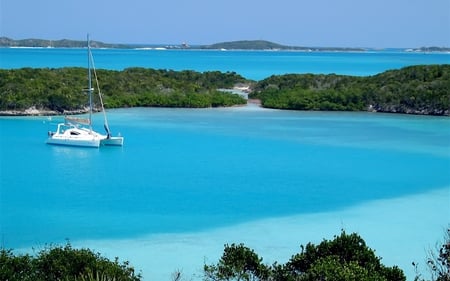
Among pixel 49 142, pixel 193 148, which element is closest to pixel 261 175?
pixel 193 148

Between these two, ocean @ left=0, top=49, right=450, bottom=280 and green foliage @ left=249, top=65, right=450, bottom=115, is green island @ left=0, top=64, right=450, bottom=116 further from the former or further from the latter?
ocean @ left=0, top=49, right=450, bottom=280

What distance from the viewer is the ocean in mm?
11555

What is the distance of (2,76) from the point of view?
31578 millimetres

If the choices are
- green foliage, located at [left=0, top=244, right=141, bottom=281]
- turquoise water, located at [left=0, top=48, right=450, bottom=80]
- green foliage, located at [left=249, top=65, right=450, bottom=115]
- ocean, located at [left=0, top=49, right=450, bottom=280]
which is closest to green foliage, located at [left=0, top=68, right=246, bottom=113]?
ocean, located at [left=0, top=49, right=450, bottom=280]

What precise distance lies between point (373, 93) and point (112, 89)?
12.0 m

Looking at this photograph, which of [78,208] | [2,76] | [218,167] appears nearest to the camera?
[78,208]

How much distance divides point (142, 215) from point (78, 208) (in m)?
1.51

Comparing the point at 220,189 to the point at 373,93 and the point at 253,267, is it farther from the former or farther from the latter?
the point at 373,93

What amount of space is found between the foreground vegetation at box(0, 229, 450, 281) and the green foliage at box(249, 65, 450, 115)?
78.9ft

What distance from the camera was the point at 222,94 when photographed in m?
34.3

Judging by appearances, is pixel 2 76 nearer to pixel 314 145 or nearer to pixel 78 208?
pixel 314 145

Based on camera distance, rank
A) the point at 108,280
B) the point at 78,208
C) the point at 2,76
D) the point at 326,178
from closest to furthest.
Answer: the point at 108,280, the point at 78,208, the point at 326,178, the point at 2,76

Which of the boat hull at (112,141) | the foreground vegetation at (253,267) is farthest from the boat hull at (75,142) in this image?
the foreground vegetation at (253,267)

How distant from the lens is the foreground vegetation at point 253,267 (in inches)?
232
